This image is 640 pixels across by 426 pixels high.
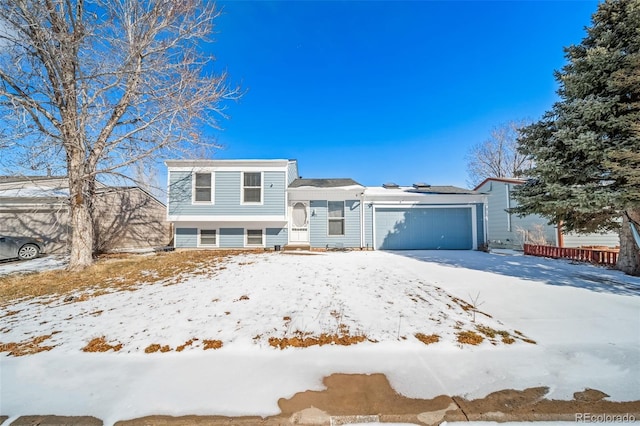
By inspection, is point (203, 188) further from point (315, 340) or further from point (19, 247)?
point (315, 340)

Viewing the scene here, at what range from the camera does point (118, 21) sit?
7.52 m

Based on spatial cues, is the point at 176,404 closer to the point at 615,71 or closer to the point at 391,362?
the point at 391,362

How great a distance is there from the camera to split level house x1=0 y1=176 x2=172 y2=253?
11195 mm

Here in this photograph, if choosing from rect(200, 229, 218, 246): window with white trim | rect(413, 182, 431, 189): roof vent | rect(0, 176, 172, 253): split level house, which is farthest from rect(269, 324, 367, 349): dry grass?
rect(413, 182, 431, 189): roof vent

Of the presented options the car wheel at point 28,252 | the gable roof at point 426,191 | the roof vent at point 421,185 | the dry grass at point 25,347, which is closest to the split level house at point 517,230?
the gable roof at point 426,191

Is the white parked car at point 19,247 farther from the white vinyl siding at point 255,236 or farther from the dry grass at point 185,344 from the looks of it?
the dry grass at point 185,344

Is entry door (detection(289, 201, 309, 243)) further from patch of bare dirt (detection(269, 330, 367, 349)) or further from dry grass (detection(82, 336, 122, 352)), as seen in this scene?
dry grass (detection(82, 336, 122, 352))

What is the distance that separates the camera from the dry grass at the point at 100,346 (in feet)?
9.83

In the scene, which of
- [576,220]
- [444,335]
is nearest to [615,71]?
[576,220]

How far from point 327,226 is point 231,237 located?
4.61m

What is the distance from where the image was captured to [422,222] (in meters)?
12.3

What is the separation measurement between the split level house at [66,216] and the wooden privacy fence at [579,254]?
690 inches

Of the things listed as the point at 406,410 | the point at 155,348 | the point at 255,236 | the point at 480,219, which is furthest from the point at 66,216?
the point at 480,219

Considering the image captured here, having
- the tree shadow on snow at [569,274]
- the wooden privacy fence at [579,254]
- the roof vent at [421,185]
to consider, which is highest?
the roof vent at [421,185]
